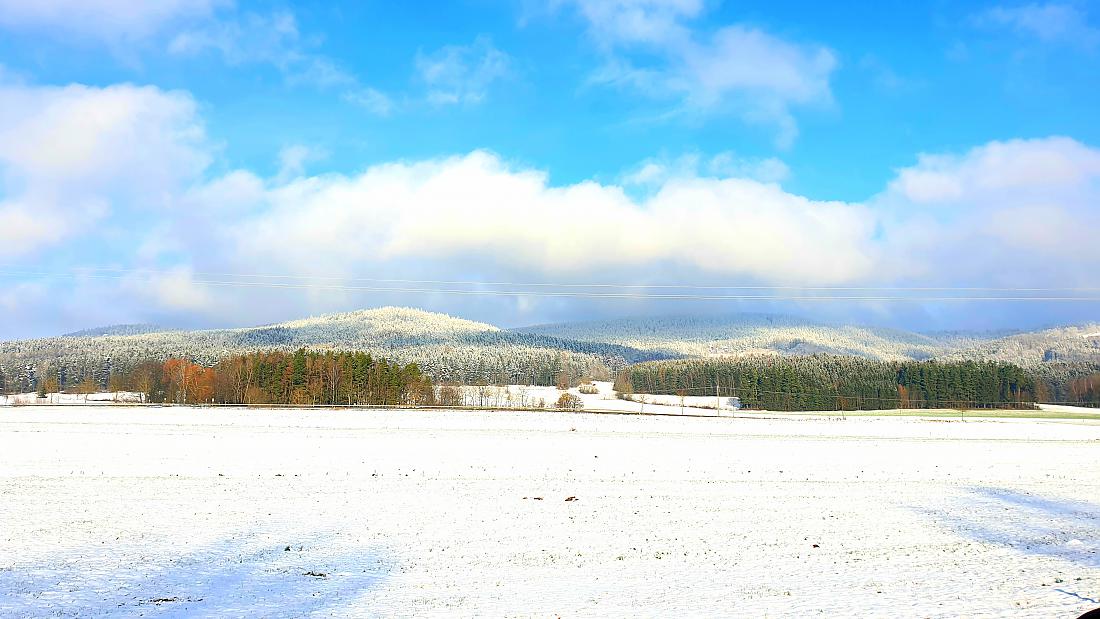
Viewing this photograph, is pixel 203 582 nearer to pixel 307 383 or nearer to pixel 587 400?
pixel 307 383

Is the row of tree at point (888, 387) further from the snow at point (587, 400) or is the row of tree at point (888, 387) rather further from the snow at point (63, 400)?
the snow at point (63, 400)

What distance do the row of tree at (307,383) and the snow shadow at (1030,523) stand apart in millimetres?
75363

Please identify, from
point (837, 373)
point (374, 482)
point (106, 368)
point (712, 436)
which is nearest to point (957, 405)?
point (837, 373)

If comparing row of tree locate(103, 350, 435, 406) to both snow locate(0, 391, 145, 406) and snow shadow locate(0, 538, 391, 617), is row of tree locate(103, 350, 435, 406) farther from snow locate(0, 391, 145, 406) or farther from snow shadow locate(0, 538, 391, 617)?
snow shadow locate(0, 538, 391, 617)

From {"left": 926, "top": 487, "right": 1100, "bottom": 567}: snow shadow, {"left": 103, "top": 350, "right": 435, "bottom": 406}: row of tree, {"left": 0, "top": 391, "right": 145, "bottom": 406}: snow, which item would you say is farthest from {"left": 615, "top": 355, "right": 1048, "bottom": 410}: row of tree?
{"left": 926, "top": 487, "right": 1100, "bottom": 567}: snow shadow

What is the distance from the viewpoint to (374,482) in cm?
2788

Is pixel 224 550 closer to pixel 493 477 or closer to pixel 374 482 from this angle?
pixel 374 482

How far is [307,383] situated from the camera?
9756 cm

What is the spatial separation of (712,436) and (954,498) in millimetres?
25338

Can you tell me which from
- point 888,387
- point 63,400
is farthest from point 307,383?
point 888,387

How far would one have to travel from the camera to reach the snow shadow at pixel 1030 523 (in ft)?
57.2

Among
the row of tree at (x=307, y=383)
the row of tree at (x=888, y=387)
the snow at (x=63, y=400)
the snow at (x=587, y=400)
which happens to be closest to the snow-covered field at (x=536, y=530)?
the row of tree at (x=307, y=383)

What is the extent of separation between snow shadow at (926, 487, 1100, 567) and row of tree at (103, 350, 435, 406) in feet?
247

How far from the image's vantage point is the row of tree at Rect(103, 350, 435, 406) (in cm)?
9669
